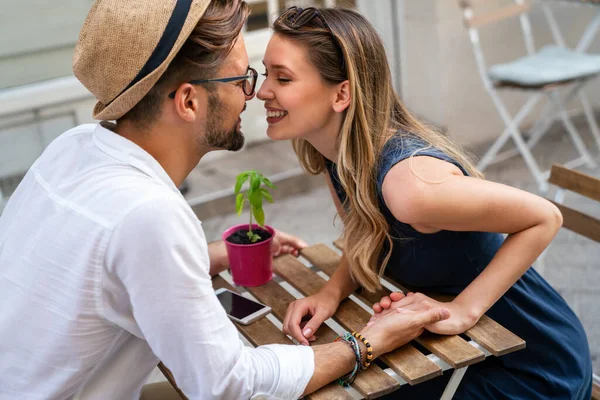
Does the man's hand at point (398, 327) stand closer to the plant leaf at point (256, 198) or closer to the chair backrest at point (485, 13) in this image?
the plant leaf at point (256, 198)

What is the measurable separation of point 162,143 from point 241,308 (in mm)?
594

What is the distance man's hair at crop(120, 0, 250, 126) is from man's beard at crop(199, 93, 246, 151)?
7 cm

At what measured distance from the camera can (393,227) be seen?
79.8 inches

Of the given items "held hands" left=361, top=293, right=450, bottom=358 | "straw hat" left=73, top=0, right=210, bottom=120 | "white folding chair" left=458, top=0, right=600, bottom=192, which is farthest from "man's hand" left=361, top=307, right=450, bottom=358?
"white folding chair" left=458, top=0, right=600, bottom=192

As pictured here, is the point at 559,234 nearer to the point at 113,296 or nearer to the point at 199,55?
the point at 199,55

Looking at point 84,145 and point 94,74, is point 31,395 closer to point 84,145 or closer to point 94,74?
point 84,145

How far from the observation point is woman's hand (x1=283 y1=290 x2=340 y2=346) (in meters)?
1.93

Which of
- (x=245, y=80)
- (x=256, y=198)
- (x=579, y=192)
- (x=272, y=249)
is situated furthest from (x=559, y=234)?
(x=245, y=80)

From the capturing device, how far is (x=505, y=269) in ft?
6.20

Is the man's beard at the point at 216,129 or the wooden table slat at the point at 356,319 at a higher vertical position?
the man's beard at the point at 216,129

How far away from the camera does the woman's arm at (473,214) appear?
1.81 m

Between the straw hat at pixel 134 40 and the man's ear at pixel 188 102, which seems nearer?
the straw hat at pixel 134 40

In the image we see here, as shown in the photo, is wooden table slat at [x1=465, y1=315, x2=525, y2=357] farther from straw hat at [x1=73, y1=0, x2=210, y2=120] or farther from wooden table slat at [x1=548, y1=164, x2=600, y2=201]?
straw hat at [x1=73, y1=0, x2=210, y2=120]

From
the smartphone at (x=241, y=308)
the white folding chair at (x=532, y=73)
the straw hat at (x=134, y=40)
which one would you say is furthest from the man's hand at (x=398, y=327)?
the white folding chair at (x=532, y=73)
